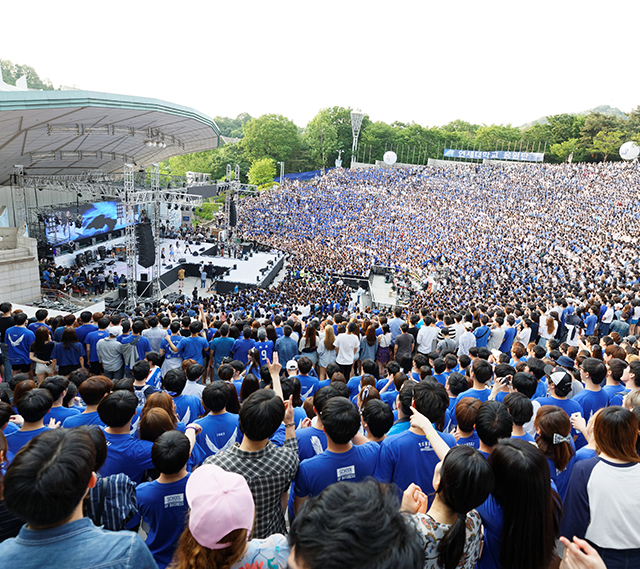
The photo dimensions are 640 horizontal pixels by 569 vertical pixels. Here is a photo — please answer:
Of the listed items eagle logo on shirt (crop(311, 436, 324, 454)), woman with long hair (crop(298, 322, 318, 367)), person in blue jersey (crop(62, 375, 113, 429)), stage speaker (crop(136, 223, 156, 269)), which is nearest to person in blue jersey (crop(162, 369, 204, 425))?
person in blue jersey (crop(62, 375, 113, 429))

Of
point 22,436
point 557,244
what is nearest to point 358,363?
point 22,436

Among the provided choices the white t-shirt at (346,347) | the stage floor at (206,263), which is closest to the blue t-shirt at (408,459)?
the white t-shirt at (346,347)

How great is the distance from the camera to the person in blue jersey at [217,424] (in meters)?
3.06

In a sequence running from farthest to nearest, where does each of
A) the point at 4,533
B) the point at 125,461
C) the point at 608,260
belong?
the point at 608,260 → the point at 125,461 → the point at 4,533

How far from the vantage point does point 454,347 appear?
7574 millimetres

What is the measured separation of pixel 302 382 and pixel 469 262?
2118 centimetres

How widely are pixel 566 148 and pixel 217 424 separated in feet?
203

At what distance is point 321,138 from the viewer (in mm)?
63688

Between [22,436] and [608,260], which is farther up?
[22,436]

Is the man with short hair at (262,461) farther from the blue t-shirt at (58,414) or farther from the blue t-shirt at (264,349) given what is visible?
the blue t-shirt at (264,349)

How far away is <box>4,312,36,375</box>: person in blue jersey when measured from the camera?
589cm

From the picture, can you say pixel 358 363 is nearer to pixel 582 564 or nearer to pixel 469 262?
pixel 582 564

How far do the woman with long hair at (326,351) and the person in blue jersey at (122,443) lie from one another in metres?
3.85

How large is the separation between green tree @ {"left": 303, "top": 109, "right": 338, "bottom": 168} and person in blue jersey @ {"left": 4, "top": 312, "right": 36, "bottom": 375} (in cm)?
6081
